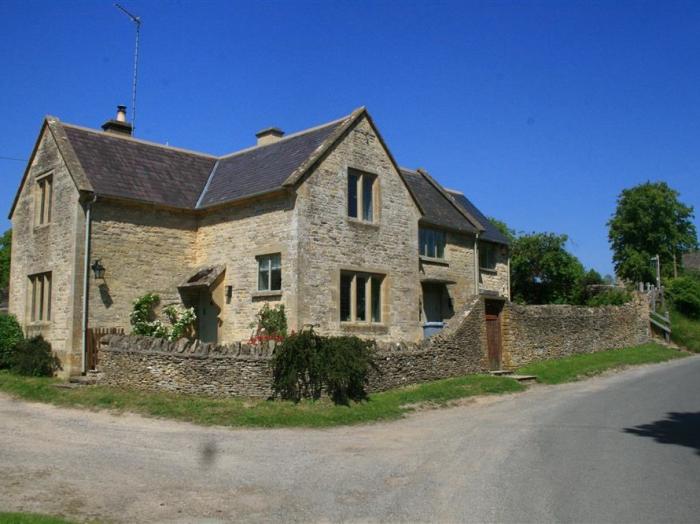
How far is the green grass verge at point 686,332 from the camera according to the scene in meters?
31.8

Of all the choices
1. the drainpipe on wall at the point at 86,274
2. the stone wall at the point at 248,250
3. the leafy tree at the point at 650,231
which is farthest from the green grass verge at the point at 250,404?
the leafy tree at the point at 650,231

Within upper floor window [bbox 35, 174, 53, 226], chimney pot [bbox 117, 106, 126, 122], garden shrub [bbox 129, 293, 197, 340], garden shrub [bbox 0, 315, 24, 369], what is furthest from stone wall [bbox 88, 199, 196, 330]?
chimney pot [bbox 117, 106, 126, 122]

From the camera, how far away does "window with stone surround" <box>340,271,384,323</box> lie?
2177cm

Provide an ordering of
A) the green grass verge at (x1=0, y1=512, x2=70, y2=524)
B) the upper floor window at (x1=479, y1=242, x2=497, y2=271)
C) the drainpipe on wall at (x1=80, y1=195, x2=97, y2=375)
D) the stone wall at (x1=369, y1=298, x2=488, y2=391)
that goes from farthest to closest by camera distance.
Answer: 1. the upper floor window at (x1=479, y1=242, x2=497, y2=271)
2. the drainpipe on wall at (x1=80, y1=195, x2=97, y2=375)
3. the stone wall at (x1=369, y1=298, x2=488, y2=391)
4. the green grass verge at (x1=0, y1=512, x2=70, y2=524)

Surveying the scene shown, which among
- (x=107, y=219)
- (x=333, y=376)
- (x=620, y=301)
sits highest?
(x=107, y=219)

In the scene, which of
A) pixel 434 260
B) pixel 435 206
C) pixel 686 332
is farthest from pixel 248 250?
pixel 686 332

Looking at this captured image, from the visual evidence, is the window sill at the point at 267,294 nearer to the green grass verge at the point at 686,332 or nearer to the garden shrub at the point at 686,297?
the green grass verge at the point at 686,332

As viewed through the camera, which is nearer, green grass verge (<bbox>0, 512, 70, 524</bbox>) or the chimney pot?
green grass verge (<bbox>0, 512, 70, 524</bbox>)

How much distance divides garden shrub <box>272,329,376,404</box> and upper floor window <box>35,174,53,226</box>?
1219cm

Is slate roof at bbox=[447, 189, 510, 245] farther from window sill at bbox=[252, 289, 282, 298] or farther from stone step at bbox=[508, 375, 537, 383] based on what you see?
window sill at bbox=[252, 289, 282, 298]

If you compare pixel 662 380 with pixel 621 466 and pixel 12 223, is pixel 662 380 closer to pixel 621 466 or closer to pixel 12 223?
pixel 621 466

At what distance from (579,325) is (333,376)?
1530cm

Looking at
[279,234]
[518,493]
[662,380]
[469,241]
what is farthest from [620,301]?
[518,493]

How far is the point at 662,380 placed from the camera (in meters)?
21.0
